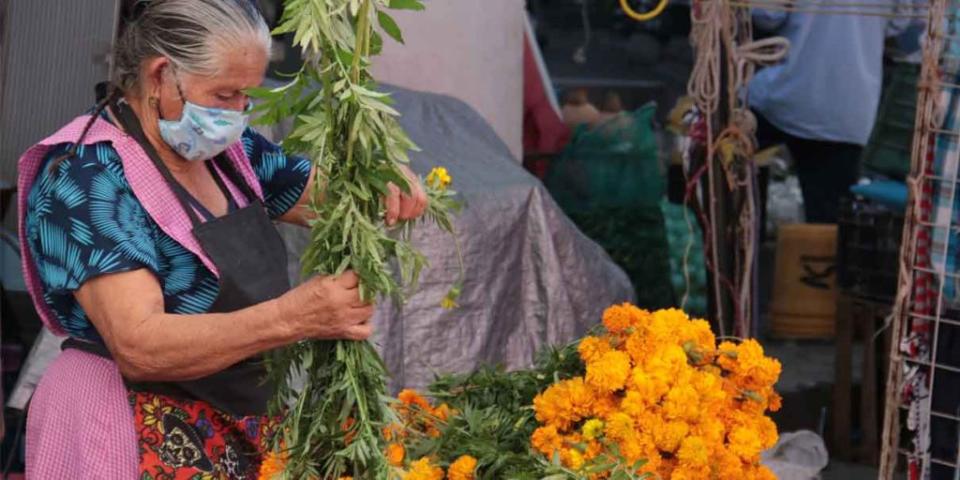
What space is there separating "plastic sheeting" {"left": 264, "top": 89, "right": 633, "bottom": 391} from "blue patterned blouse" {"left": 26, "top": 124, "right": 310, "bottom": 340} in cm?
168

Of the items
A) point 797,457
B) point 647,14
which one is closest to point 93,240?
point 647,14

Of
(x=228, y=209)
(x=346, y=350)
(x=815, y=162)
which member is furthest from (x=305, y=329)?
(x=815, y=162)

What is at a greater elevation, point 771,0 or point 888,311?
point 771,0

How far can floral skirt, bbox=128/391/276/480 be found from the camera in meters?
2.66

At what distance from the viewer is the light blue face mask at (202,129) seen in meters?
2.56

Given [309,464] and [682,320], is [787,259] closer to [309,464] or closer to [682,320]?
[682,320]

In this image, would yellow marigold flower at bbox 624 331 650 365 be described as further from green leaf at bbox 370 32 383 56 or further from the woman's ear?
the woman's ear

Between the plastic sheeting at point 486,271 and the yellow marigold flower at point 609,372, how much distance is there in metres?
1.62

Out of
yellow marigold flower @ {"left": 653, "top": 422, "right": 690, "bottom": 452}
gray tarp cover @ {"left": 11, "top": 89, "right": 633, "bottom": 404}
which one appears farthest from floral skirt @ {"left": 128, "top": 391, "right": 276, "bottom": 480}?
gray tarp cover @ {"left": 11, "top": 89, "right": 633, "bottom": 404}

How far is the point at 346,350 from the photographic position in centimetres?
238

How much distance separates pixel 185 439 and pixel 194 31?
28.8 inches

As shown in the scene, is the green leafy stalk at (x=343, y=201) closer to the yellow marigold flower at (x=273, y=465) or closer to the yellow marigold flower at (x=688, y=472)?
the yellow marigold flower at (x=273, y=465)

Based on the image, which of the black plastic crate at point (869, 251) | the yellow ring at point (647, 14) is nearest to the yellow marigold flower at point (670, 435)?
the yellow ring at point (647, 14)

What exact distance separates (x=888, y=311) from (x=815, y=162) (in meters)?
1.82
